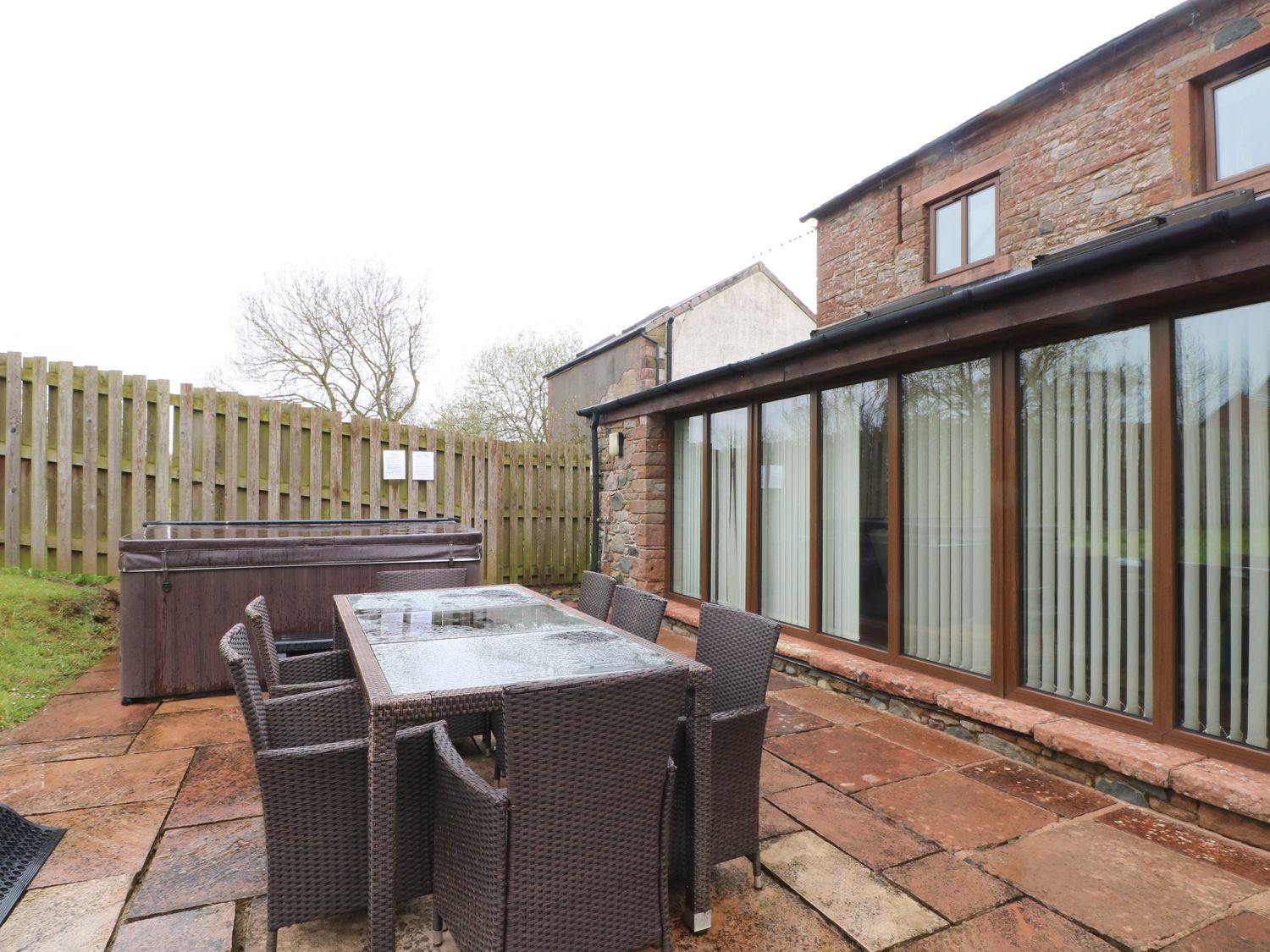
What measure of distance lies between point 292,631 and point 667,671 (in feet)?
11.0

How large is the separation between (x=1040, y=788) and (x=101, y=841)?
11.3 ft

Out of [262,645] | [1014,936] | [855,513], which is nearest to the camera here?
[1014,936]

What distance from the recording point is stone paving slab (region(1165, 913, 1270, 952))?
67.5 inches

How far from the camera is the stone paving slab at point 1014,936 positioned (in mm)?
1719

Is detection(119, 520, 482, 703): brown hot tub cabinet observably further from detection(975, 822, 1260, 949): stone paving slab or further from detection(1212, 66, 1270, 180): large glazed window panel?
detection(1212, 66, 1270, 180): large glazed window panel

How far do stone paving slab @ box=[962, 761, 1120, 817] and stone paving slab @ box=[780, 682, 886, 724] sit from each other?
0.73 m

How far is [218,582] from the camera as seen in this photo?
151 inches

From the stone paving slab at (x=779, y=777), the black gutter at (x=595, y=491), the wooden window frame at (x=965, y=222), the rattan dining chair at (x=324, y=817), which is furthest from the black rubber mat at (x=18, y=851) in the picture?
the wooden window frame at (x=965, y=222)

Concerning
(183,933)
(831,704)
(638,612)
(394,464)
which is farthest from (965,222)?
(183,933)

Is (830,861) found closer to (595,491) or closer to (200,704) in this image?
(200,704)

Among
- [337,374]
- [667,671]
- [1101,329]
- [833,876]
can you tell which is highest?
[337,374]

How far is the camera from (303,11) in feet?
19.4

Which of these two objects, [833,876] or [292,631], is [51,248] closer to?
[292,631]

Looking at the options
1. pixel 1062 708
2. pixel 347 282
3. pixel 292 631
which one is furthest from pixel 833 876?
pixel 347 282
